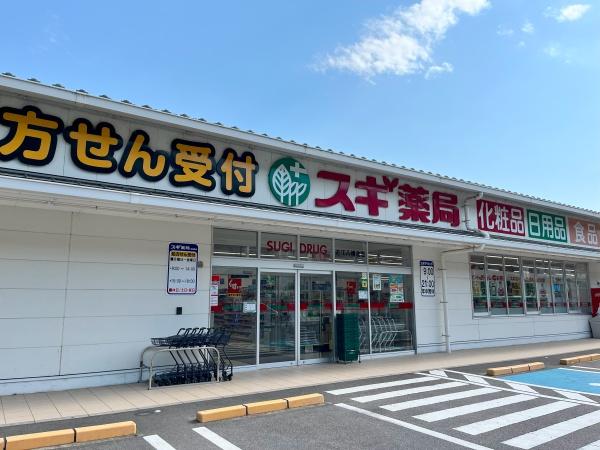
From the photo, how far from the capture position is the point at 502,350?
37.5 ft

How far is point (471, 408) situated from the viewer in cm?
584

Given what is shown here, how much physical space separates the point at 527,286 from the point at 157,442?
41.1ft

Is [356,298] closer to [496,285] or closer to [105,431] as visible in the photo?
[496,285]

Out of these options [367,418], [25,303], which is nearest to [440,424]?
[367,418]

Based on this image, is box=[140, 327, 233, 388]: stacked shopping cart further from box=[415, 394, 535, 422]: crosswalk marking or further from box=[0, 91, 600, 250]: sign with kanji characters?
box=[415, 394, 535, 422]: crosswalk marking

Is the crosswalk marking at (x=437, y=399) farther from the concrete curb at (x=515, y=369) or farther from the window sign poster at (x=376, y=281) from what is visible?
the window sign poster at (x=376, y=281)

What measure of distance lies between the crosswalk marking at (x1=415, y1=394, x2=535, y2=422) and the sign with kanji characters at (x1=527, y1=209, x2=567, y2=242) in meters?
8.54

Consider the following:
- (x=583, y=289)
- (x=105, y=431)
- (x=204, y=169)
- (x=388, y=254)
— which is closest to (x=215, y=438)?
(x=105, y=431)

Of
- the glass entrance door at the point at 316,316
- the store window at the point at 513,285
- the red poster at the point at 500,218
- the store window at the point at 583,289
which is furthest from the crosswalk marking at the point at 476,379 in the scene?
the store window at the point at 583,289

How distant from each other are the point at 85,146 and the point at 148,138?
3.14 feet

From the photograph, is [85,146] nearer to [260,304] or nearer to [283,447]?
[260,304]

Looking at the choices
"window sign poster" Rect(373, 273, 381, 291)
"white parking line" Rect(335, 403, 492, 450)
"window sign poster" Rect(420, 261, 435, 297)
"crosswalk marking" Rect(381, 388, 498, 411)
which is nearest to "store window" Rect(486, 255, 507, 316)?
"window sign poster" Rect(420, 261, 435, 297)

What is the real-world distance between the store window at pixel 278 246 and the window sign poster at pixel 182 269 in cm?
143

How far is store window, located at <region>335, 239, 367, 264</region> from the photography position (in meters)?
9.77
